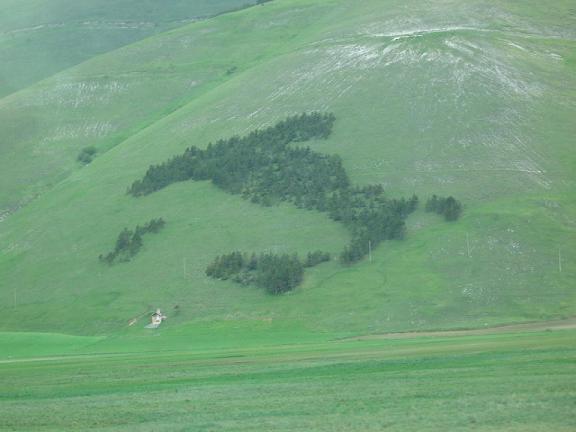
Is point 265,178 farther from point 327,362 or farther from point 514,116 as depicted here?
point 327,362

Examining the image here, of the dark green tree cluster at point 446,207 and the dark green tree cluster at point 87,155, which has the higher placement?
the dark green tree cluster at point 87,155

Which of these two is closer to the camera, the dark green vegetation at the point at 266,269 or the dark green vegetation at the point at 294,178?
the dark green vegetation at the point at 266,269

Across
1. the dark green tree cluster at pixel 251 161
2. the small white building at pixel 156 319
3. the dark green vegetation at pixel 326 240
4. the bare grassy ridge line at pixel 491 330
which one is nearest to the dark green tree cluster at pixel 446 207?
the dark green vegetation at pixel 326 240

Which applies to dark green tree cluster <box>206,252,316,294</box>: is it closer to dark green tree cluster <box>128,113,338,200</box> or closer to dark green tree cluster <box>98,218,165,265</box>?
dark green tree cluster <box>98,218,165,265</box>

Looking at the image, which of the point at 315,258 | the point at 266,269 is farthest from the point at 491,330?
the point at 266,269

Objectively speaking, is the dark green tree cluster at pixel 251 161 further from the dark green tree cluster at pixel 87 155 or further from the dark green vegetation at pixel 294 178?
the dark green tree cluster at pixel 87 155

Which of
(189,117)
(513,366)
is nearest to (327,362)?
(513,366)

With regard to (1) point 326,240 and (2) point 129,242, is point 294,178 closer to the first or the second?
(1) point 326,240
